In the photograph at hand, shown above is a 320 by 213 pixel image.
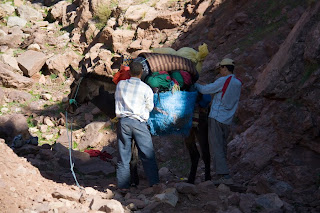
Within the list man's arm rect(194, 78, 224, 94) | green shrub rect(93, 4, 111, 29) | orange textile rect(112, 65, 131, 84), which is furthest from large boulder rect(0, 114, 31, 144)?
green shrub rect(93, 4, 111, 29)

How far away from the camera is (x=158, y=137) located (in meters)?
9.45

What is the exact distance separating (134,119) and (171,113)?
648 mm

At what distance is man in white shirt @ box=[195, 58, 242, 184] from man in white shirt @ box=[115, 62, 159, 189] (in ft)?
3.13

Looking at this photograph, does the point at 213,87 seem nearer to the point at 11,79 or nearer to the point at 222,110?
the point at 222,110

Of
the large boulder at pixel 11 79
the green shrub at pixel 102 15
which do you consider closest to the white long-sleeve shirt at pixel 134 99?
the large boulder at pixel 11 79

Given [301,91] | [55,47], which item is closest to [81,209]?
[301,91]

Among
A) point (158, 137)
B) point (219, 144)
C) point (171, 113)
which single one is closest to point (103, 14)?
point (158, 137)

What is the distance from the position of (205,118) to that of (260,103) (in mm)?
2146

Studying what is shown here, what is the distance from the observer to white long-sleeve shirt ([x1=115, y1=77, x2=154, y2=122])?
518 centimetres

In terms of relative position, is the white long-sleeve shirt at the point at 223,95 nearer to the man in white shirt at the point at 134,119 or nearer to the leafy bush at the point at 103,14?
the man in white shirt at the point at 134,119

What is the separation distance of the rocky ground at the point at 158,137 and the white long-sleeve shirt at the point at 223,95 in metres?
0.90

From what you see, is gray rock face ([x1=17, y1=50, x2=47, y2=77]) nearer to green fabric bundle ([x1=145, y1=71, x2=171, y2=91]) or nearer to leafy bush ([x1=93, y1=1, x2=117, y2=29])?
leafy bush ([x1=93, y1=1, x2=117, y2=29])

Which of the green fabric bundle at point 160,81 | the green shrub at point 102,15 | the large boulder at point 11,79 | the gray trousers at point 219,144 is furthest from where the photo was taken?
the green shrub at point 102,15

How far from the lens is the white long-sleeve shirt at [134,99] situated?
5.18 metres
